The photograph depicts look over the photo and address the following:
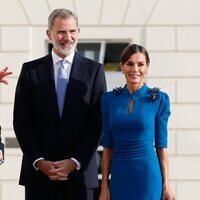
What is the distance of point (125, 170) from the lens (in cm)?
383

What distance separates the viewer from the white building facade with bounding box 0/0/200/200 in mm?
7414

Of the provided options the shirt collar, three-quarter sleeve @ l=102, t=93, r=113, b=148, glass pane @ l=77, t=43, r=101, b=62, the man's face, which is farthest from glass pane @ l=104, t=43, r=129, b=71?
three-quarter sleeve @ l=102, t=93, r=113, b=148

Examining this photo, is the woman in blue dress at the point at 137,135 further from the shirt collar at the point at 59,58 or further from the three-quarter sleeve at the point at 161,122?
the shirt collar at the point at 59,58

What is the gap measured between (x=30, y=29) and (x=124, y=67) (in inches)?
147

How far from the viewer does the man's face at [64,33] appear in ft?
13.0

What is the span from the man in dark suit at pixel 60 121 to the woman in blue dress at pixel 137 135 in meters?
0.20

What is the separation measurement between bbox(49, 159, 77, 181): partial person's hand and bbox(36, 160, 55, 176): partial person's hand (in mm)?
21

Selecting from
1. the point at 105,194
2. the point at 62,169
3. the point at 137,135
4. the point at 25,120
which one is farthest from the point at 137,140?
the point at 25,120

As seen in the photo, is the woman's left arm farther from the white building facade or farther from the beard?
the white building facade

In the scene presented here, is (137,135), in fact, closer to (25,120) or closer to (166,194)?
(166,194)

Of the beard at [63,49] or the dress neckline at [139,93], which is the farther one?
the beard at [63,49]

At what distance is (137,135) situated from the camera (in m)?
3.81

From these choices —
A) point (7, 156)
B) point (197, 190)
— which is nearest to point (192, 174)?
point (197, 190)

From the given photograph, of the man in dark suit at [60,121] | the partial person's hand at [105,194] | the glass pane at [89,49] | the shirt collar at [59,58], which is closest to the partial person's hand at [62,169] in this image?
the man in dark suit at [60,121]
